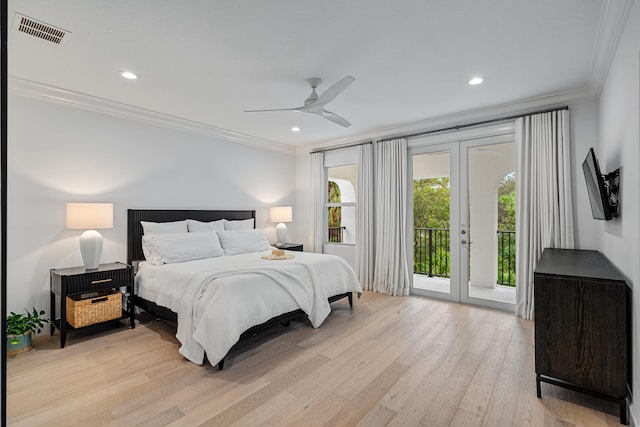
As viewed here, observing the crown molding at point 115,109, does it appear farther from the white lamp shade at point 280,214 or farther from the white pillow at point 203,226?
the white pillow at point 203,226

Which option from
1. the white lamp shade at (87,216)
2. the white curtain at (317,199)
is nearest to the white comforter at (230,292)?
the white lamp shade at (87,216)

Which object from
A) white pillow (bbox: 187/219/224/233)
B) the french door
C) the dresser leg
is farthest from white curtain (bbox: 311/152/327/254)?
the dresser leg

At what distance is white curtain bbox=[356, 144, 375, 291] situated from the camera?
5.25 m

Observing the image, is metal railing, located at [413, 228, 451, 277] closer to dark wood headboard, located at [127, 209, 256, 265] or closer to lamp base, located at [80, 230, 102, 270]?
dark wood headboard, located at [127, 209, 256, 265]

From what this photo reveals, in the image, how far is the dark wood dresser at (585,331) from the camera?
2.02 meters

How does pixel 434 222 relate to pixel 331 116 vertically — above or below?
below

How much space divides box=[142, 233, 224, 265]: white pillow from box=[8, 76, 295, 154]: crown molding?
1.57 metres

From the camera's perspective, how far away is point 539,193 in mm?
3732

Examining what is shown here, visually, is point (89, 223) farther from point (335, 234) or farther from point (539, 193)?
point (539, 193)

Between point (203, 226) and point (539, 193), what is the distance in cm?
430

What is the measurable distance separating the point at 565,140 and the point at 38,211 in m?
5.70

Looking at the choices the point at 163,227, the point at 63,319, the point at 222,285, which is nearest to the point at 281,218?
the point at 163,227

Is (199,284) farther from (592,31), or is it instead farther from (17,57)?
(592,31)

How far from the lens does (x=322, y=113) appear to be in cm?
337
